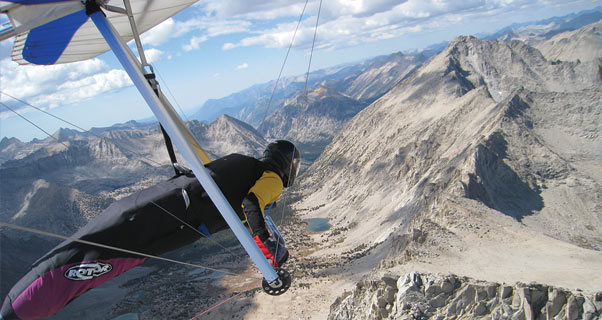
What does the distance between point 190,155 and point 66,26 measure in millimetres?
5190

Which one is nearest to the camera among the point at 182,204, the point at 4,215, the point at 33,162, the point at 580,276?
the point at 182,204

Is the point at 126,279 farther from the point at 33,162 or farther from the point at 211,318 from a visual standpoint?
the point at 33,162

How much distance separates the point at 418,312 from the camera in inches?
686

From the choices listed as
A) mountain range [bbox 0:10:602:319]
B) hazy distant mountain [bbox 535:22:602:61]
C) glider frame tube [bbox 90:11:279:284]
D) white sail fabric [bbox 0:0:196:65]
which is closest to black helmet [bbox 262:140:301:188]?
mountain range [bbox 0:10:602:319]

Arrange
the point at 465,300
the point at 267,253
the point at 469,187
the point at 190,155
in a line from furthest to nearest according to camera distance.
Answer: the point at 469,187, the point at 465,300, the point at 267,253, the point at 190,155

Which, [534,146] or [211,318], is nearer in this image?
[211,318]

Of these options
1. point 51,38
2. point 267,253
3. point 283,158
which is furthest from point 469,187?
point 51,38

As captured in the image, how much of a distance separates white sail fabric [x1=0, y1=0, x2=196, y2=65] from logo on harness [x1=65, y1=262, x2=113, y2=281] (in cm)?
448

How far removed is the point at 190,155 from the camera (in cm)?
555

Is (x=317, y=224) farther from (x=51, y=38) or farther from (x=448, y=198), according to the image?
(x=51, y=38)

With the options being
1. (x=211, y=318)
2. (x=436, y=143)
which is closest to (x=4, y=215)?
(x=211, y=318)

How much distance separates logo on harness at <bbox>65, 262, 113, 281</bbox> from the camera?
6.11 meters

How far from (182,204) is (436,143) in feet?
305

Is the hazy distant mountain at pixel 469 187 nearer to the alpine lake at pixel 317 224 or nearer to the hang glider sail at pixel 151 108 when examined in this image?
the alpine lake at pixel 317 224
